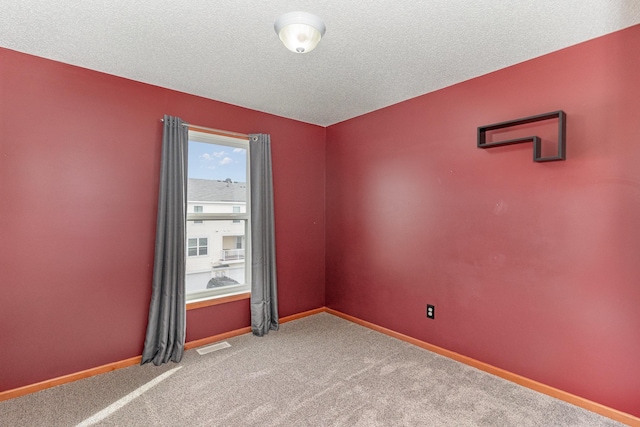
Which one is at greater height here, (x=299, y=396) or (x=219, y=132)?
(x=219, y=132)

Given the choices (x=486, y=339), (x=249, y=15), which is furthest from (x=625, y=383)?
(x=249, y=15)

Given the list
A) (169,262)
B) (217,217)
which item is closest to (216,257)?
(217,217)

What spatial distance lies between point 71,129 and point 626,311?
4078 millimetres

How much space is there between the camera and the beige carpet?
6.61 ft

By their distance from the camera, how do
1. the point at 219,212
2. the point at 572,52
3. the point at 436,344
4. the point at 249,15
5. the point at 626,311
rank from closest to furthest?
1. the point at 249,15
2. the point at 626,311
3. the point at 572,52
4. the point at 436,344
5. the point at 219,212

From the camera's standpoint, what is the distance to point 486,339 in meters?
2.62

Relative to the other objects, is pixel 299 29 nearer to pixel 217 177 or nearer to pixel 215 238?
pixel 217 177

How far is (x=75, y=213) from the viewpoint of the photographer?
2496mm

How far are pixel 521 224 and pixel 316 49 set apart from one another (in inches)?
79.0

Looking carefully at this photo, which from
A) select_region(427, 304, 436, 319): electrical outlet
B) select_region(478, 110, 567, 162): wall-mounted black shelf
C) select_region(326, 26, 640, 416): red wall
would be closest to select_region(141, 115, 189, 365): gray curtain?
select_region(326, 26, 640, 416): red wall

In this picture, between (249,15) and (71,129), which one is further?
(71,129)

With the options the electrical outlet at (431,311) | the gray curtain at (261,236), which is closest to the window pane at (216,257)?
the gray curtain at (261,236)

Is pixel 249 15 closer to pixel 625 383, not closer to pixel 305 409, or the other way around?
pixel 305 409

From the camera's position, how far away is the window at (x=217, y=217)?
10.5 ft
